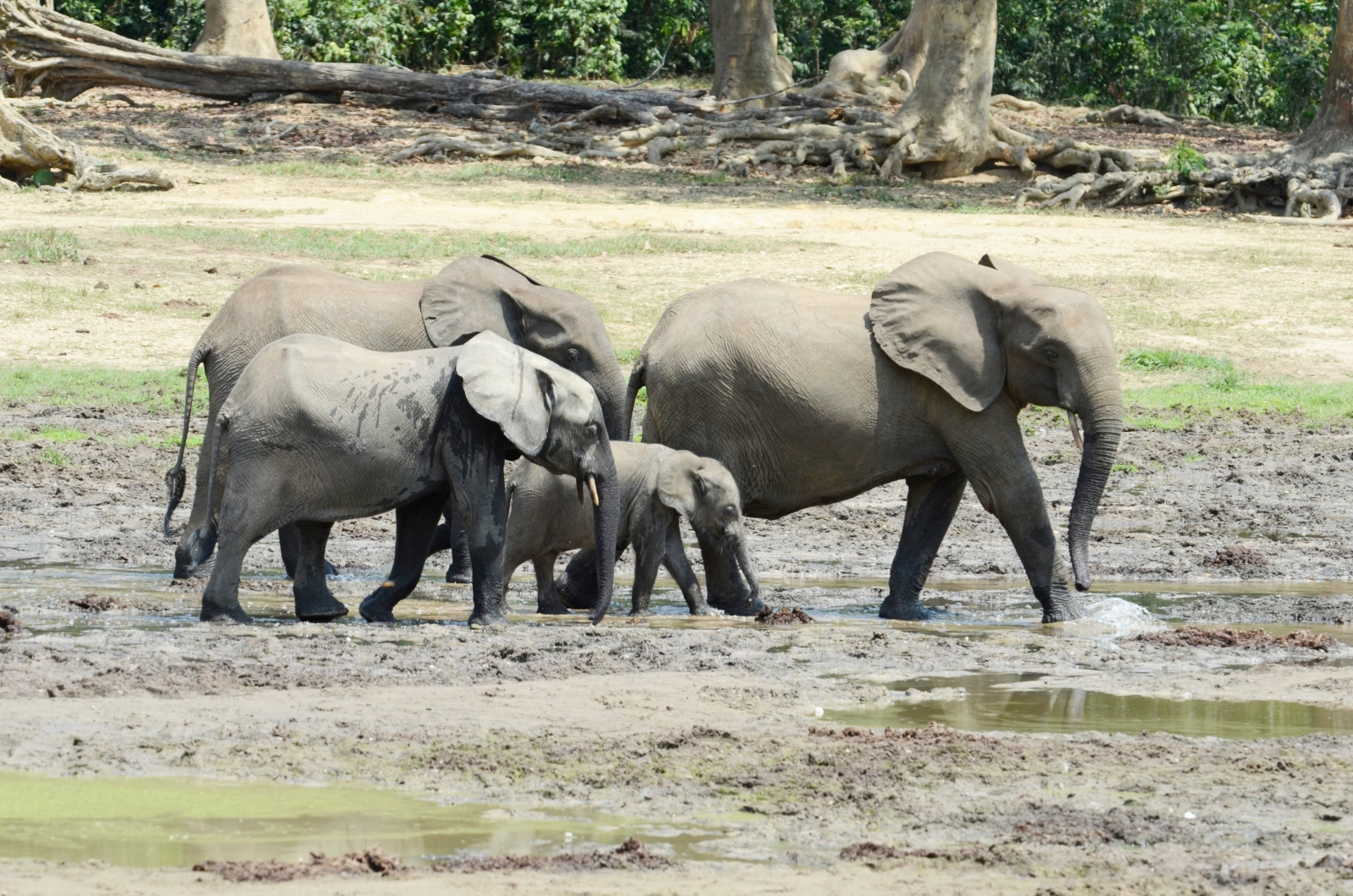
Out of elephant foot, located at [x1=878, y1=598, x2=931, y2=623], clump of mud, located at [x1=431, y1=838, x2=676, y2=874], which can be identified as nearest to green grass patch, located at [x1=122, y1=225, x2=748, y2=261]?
elephant foot, located at [x1=878, y1=598, x2=931, y2=623]

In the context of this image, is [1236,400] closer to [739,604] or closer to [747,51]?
[739,604]

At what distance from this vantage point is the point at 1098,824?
572 centimetres

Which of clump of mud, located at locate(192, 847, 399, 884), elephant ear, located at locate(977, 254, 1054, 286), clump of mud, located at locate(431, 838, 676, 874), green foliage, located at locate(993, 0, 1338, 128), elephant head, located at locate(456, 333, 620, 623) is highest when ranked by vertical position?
green foliage, located at locate(993, 0, 1338, 128)

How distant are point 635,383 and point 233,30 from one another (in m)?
24.0

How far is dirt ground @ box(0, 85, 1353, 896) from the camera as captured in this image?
5.65 m

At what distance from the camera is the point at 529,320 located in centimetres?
1114

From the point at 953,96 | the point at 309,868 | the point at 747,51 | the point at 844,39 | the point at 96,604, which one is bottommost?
the point at 96,604

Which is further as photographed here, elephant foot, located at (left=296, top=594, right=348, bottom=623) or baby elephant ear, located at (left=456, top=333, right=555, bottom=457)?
elephant foot, located at (left=296, top=594, right=348, bottom=623)

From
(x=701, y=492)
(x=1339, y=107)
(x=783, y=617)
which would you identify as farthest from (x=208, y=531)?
(x=1339, y=107)

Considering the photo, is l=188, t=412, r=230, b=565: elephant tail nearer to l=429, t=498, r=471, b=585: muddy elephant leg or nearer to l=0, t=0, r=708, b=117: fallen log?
l=429, t=498, r=471, b=585: muddy elephant leg

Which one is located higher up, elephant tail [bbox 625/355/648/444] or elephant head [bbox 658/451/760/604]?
elephant tail [bbox 625/355/648/444]

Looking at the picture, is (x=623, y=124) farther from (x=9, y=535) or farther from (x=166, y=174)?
(x=9, y=535)

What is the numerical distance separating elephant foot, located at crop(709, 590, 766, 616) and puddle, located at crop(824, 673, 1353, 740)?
2.45 m

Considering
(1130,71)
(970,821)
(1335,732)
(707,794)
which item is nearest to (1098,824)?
(970,821)
